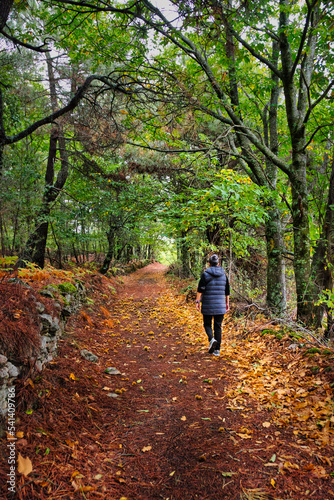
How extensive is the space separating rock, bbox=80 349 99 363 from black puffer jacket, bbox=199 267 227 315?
2.30m

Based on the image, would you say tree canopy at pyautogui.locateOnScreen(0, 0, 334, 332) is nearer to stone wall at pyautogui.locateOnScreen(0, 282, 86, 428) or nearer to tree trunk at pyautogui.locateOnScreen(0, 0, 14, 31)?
tree trunk at pyautogui.locateOnScreen(0, 0, 14, 31)

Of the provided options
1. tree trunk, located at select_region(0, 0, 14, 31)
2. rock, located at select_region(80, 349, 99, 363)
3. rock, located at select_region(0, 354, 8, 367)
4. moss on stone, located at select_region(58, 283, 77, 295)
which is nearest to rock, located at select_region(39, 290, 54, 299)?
moss on stone, located at select_region(58, 283, 77, 295)

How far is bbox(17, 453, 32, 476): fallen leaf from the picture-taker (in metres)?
1.99

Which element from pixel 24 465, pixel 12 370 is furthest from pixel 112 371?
pixel 24 465

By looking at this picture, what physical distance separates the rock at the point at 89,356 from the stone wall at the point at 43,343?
54cm

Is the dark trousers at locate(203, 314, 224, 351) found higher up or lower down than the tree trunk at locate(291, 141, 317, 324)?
lower down

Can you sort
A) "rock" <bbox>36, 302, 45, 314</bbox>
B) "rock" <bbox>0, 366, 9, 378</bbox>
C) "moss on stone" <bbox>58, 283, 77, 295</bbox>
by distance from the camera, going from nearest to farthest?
"rock" <bbox>0, 366, 9, 378</bbox>, "rock" <bbox>36, 302, 45, 314</bbox>, "moss on stone" <bbox>58, 283, 77, 295</bbox>

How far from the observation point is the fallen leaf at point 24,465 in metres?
1.99

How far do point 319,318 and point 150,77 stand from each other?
22.2 feet

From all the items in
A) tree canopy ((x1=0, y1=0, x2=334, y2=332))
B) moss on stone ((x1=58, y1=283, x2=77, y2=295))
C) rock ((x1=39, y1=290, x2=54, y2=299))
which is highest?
tree canopy ((x1=0, y1=0, x2=334, y2=332))

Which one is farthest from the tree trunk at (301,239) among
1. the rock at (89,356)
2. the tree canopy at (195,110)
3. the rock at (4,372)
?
the rock at (4,372)

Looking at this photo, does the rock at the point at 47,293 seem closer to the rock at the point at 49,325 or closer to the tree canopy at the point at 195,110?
the rock at the point at 49,325

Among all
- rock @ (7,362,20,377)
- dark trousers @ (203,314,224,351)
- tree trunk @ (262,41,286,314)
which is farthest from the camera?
tree trunk @ (262,41,286,314)

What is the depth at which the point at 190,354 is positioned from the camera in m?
5.40
